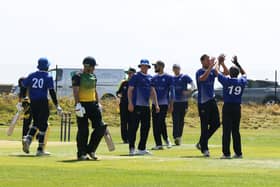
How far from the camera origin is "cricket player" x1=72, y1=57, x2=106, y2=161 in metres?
18.9

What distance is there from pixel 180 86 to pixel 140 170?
9477 mm

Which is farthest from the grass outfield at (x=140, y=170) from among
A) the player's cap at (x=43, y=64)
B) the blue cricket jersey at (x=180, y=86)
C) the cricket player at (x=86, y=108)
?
the blue cricket jersey at (x=180, y=86)

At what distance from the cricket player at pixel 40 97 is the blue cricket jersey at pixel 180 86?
5844 millimetres

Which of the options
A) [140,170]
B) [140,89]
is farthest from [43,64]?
[140,170]

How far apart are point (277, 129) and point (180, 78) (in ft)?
53.1

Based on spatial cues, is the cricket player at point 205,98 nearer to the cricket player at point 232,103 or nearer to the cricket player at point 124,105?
the cricket player at point 232,103

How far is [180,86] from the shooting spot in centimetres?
2575

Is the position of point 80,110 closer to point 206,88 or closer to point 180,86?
point 206,88

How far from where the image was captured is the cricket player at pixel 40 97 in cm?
2027

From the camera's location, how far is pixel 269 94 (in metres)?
61.6

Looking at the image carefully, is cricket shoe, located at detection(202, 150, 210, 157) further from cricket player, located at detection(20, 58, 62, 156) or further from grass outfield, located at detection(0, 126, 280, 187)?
cricket player, located at detection(20, 58, 62, 156)

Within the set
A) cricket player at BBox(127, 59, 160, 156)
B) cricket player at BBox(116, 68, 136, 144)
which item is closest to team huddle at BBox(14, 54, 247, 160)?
cricket player at BBox(127, 59, 160, 156)

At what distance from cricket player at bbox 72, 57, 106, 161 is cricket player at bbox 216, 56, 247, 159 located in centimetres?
259

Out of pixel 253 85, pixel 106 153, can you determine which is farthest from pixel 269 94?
pixel 106 153
